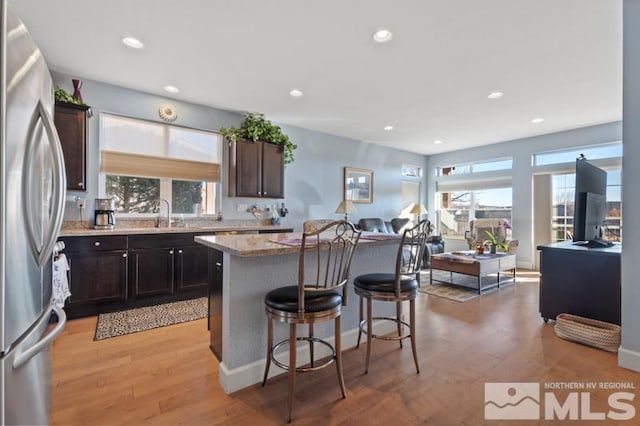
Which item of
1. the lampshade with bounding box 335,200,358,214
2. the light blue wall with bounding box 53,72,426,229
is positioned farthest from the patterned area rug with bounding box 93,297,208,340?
the lampshade with bounding box 335,200,358,214

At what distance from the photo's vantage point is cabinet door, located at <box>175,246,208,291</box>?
12.1ft

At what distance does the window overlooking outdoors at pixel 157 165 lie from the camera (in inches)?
149

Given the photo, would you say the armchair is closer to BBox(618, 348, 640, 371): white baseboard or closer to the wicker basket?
the wicker basket

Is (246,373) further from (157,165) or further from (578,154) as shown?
(578,154)

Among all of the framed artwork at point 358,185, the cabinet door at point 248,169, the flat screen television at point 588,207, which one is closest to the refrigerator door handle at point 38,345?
the cabinet door at point 248,169

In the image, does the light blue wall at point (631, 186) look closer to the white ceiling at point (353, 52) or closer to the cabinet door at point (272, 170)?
the white ceiling at point (353, 52)

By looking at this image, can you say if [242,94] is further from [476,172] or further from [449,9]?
[476,172]

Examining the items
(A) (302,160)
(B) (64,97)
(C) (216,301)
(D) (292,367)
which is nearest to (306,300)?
(D) (292,367)

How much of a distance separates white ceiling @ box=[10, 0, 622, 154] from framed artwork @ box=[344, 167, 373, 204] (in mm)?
1767

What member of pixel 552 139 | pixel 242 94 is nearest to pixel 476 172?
pixel 552 139

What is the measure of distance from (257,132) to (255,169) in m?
0.56

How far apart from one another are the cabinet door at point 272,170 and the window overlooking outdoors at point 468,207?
473 centimetres

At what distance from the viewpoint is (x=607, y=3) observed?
2219 millimetres

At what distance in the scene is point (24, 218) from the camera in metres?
1.05
